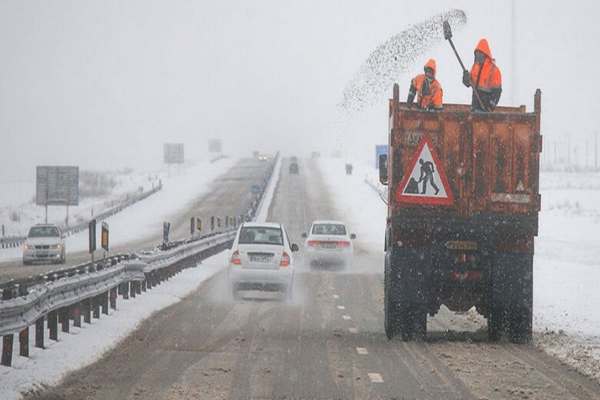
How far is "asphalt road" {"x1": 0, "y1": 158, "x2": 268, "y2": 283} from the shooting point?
4359 centimetres

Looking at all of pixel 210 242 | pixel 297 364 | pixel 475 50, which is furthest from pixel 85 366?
pixel 210 242

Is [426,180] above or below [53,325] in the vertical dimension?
above

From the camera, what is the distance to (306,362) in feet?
38.9

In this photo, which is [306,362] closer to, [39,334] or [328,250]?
[39,334]

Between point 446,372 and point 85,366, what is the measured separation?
4123mm

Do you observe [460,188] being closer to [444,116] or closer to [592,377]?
[444,116]

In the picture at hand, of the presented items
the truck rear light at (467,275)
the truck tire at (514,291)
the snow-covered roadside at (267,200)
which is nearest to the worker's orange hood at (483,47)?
the truck tire at (514,291)

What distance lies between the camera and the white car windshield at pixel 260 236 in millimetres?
21484

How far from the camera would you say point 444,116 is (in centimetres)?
1417

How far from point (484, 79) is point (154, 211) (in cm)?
6359

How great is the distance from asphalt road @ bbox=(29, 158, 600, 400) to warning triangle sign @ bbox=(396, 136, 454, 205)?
2056 mm

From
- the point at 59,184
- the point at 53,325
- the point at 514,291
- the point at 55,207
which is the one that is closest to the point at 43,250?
the point at 59,184

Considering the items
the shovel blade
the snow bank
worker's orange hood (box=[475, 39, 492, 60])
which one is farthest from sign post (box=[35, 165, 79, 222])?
the shovel blade

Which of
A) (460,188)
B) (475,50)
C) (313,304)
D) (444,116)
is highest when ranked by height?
(475,50)
